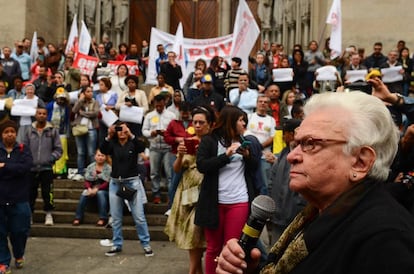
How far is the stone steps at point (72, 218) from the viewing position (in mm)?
8719

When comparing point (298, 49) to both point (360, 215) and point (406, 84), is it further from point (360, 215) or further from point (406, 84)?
point (360, 215)

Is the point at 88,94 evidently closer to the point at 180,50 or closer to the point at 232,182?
the point at 180,50

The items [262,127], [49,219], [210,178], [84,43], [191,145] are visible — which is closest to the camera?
[210,178]

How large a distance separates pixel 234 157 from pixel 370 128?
3.50m

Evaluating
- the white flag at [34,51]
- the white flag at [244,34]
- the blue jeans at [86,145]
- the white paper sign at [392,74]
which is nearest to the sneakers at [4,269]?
the blue jeans at [86,145]

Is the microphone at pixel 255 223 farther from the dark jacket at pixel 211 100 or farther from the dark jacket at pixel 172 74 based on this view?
the dark jacket at pixel 172 74

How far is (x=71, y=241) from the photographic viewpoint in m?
8.51

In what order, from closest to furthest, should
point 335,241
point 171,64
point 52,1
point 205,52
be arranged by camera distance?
1. point 335,241
2. point 171,64
3. point 205,52
4. point 52,1

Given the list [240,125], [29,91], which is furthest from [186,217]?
[29,91]

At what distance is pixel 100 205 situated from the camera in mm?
8844

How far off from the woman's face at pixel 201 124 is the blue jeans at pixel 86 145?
198 inches

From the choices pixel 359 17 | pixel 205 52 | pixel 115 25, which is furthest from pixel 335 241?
pixel 115 25

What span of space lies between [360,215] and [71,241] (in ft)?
24.5

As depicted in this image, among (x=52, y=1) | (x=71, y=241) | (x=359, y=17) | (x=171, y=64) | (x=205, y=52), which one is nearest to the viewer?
(x=71, y=241)
